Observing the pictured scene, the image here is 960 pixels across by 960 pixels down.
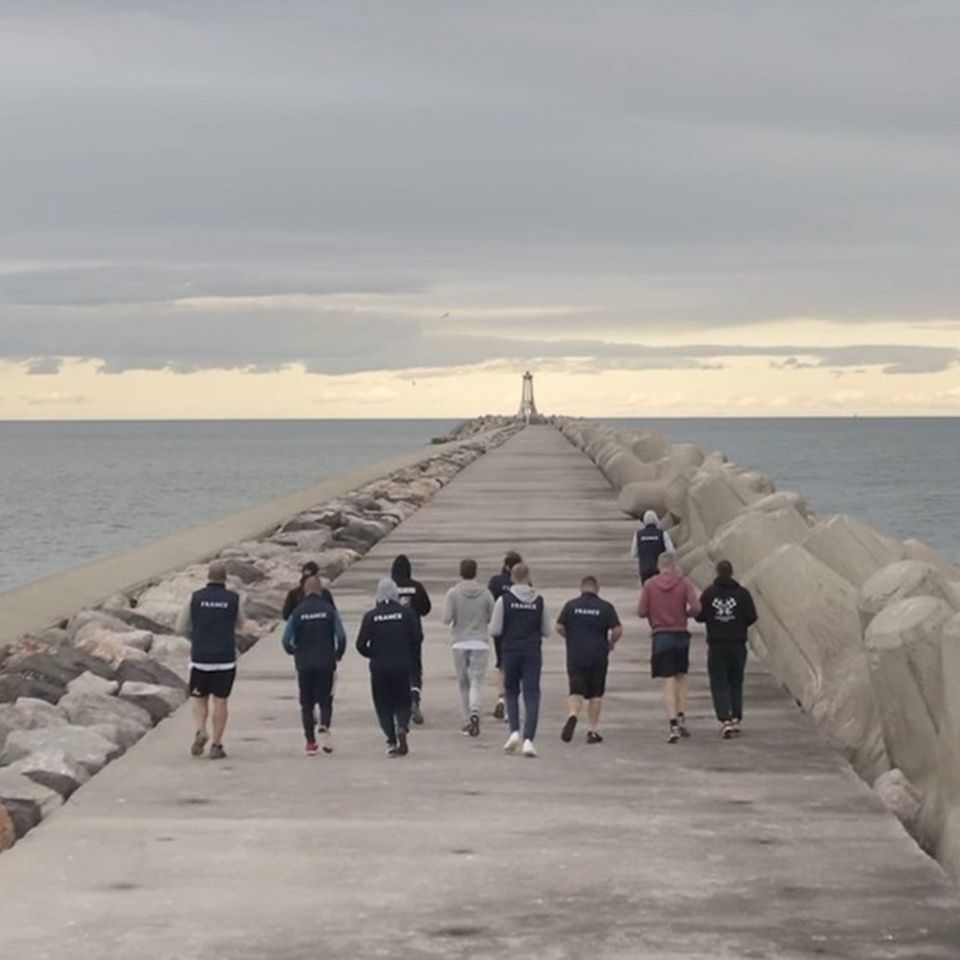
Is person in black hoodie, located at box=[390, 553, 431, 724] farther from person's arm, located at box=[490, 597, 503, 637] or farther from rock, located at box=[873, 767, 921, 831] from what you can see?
rock, located at box=[873, 767, 921, 831]

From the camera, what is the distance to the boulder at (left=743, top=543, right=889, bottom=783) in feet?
47.7

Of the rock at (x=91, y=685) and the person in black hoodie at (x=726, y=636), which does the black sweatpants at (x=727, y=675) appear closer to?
the person in black hoodie at (x=726, y=636)

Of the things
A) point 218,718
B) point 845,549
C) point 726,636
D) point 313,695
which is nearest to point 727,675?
point 726,636

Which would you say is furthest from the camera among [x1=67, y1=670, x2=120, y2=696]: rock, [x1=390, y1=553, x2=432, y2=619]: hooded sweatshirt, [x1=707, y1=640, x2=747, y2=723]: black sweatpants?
[x1=67, y1=670, x2=120, y2=696]: rock

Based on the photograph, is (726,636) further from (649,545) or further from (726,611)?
(649,545)

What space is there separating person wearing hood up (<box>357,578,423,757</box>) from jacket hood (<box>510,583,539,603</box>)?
2.50 feet

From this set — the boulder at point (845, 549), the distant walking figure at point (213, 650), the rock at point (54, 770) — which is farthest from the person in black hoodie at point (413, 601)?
the boulder at point (845, 549)

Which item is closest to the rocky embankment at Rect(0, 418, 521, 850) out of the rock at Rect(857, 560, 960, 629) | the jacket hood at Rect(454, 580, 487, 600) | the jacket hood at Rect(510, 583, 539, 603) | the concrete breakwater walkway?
the concrete breakwater walkway

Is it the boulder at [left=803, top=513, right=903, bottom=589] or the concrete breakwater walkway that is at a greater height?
the boulder at [left=803, top=513, right=903, bottom=589]

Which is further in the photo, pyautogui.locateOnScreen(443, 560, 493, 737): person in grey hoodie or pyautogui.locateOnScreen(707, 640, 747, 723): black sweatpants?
pyautogui.locateOnScreen(707, 640, 747, 723): black sweatpants

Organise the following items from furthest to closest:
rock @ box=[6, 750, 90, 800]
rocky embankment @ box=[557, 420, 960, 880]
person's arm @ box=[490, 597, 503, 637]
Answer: person's arm @ box=[490, 597, 503, 637], rock @ box=[6, 750, 90, 800], rocky embankment @ box=[557, 420, 960, 880]

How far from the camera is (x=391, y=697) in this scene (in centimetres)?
1430

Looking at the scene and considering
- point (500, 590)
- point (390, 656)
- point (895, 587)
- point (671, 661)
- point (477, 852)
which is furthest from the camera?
point (500, 590)

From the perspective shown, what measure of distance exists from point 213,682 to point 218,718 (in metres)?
0.26
